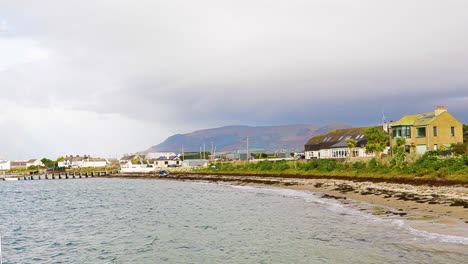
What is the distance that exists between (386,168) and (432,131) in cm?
1935

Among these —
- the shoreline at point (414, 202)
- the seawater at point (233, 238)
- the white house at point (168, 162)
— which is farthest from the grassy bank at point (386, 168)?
the white house at point (168, 162)

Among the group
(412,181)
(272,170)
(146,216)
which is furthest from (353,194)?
(272,170)

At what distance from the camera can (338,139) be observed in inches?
4328

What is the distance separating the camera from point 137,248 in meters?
23.4

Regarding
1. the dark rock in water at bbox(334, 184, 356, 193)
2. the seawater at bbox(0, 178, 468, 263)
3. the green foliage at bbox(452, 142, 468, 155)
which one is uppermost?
the green foliage at bbox(452, 142, 468, 155)

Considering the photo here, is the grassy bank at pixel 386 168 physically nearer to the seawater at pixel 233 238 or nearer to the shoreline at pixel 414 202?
the shoreline at pixel 414 202

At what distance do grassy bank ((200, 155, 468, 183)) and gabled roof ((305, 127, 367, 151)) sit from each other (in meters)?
21.0

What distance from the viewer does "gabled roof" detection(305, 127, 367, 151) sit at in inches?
4015

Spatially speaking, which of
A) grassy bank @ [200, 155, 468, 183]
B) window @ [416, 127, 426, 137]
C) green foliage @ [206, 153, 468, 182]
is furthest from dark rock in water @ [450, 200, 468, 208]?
window @ [416, 127, 426, 137]

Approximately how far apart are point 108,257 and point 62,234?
10851 millimetres

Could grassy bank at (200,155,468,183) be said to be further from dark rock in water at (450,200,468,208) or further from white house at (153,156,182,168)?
white house at (153,156,182,168)

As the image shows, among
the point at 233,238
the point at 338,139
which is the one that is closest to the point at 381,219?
the point at 233,238

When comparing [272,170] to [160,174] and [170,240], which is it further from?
[170,240]

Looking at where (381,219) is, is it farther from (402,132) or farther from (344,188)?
(402,132)
